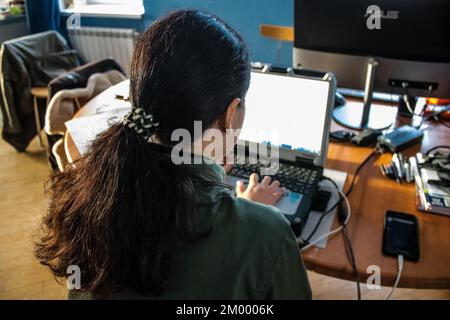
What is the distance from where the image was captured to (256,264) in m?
0.63

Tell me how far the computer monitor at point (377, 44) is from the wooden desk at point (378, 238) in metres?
0.32

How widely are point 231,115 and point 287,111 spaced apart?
37cm

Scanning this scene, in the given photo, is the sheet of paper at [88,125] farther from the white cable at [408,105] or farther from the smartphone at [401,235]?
the white cable at [408,105]

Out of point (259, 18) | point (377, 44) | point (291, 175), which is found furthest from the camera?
point (259, 18)

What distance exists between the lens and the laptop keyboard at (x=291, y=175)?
3.32 feet

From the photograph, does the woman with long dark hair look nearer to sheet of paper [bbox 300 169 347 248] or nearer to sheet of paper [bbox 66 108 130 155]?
sheet of paper [bbox 300 169 347 248]

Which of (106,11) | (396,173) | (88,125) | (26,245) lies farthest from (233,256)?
(106,11)

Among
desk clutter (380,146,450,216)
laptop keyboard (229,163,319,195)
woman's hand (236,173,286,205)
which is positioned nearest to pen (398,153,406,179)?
desk clutter (380,146,450,216)

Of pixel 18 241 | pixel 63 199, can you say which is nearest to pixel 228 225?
pixel 63 199

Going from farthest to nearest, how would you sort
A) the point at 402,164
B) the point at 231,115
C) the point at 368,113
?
the point at 368,113 < the point at 402,164 < the point at 231,115

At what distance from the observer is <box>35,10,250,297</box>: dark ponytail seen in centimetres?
61

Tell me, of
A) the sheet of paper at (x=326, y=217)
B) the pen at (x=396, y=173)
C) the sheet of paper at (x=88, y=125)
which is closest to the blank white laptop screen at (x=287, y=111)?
the sheet of paper at (x=326, y=217)

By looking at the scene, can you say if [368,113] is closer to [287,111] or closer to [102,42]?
[287,111]

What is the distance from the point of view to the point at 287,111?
1.05 m
